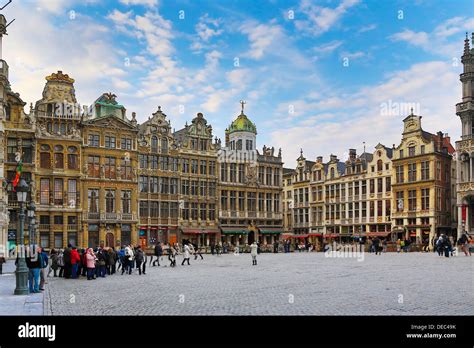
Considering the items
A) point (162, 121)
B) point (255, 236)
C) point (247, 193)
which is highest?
point (162, 121)

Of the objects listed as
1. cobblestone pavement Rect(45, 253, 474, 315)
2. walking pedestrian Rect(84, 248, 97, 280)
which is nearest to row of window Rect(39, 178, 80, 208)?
walking pedestrian Rect(84, 248, 97, 280)

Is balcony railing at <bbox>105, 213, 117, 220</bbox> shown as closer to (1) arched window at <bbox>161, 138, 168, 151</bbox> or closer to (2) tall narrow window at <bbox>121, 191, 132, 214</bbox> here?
(2) tall narrow window at <bbox>121, 191, 132, 214</bbox>

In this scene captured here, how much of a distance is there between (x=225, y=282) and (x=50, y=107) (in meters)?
39.3

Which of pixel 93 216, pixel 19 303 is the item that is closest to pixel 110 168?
pixel 93 216

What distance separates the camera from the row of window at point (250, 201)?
2712 inches

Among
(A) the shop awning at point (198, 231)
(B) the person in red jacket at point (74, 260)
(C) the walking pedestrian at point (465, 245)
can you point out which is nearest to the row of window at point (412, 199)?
(C) the walking pedestrian at point (465, 245)

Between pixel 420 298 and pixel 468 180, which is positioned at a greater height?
pixel 468 180

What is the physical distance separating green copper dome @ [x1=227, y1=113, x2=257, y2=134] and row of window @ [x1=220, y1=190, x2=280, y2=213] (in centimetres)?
820

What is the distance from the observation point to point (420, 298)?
50.0ft

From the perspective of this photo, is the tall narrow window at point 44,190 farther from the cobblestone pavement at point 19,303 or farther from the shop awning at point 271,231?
the cobblestone pavement at point 19,303

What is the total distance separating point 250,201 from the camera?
7112 centimetres

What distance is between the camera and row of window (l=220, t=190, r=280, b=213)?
6888 centimetres
